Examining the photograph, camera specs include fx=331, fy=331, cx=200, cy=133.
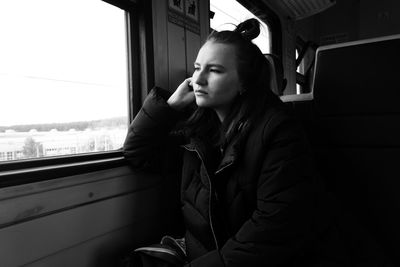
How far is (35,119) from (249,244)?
850 millimetres

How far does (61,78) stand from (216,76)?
593 mm

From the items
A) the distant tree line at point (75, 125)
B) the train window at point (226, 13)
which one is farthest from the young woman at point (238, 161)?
the train window at point (226, 13)

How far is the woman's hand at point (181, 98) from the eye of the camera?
144cm

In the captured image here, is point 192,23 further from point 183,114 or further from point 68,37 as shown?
point 68,37

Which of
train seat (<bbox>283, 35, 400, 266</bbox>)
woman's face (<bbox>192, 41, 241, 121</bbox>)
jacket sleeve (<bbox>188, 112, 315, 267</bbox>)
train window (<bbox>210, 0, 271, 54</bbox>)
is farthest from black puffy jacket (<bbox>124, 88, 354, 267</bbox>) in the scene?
train window (<bbox>210, 0, 271, 54</bbox>)

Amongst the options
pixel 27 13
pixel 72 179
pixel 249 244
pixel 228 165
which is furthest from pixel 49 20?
pixel 249 244

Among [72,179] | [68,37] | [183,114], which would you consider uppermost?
[68,37]

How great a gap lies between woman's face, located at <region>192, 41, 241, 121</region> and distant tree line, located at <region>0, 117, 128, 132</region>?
45 centimetres

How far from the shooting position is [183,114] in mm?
1531

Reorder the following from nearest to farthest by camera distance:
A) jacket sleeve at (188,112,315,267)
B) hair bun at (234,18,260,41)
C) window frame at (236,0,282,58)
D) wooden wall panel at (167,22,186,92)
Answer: jacket sleeve at (188,112,315,267), hair bun at (234,18,260,41), wooden wall panel at (167,22,186,92), window frame at (236,0,282,58)

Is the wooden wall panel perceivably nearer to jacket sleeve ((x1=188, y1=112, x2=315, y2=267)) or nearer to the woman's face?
the woman's face

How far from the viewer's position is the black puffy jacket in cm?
100

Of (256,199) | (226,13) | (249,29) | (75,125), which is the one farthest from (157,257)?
(226,13)

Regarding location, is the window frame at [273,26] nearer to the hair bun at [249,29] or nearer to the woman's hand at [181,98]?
the hair bun at [249,29]
